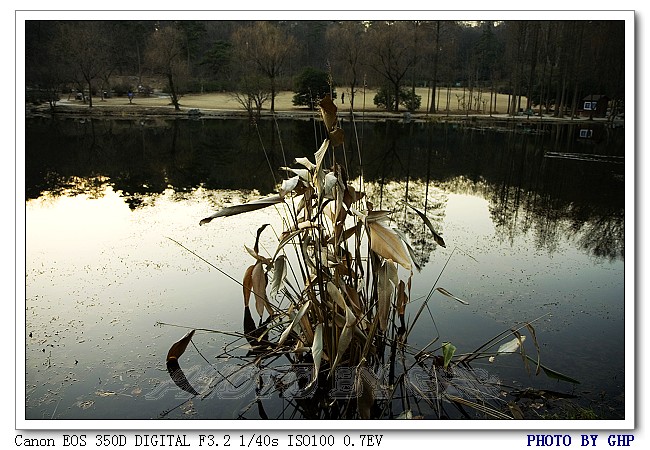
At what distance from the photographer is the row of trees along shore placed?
586cm

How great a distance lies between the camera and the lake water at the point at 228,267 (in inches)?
97.0

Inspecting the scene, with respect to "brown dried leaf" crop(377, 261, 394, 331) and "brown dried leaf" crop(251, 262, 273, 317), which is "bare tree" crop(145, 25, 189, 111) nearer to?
"brown dried leaf" crop(251, 262, 273, 317)

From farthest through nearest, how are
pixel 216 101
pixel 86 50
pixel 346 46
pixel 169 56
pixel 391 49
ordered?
pixel 216 101, pixel 169 56, pixel 391 49, pixel 86 50, pixel 346 46

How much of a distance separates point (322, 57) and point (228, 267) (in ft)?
12.2

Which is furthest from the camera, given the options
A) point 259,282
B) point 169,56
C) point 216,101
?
point 216,101

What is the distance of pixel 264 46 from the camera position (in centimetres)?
797

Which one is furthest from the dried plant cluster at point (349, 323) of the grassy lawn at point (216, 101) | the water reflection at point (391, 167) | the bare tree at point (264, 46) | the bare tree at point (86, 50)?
the grassy lawn at point (216, 101)

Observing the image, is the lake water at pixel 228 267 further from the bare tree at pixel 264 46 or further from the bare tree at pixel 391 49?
the bare tree at pixel 391 49

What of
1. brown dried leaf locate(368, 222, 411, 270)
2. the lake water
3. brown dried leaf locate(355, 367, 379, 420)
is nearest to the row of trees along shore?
the lake water

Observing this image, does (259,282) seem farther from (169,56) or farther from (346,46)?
(169,56)

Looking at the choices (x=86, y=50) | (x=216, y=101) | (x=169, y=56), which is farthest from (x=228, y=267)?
(x=216, y=101)

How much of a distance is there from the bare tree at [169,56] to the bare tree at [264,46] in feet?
2.73
